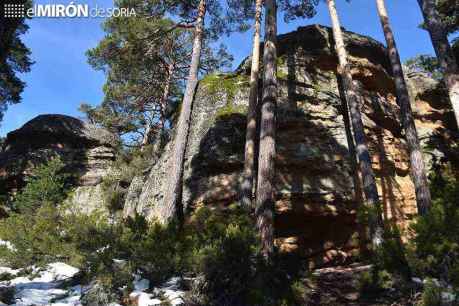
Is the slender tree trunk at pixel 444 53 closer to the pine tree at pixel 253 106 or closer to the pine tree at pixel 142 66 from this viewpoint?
the pine tree at pixel 253 106

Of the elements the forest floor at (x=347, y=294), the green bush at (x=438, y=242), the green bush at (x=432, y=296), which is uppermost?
the green bush at (x=438, y=242)

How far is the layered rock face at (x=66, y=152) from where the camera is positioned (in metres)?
16.9

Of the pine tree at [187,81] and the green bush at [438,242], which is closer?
the green bush at [438,242]

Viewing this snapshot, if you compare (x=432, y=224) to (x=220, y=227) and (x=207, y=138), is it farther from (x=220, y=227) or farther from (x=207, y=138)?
(x=207, y=138)

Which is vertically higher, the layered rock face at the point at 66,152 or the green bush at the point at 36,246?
the layered rock face at the point at 66,152

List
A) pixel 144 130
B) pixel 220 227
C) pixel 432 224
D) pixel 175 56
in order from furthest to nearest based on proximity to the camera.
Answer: pixel 144 130 → pixel 175 56 → pixel 220 227 → pixel 432 224

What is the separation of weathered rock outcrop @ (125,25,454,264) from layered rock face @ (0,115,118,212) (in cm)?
526

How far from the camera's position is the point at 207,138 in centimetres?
1075

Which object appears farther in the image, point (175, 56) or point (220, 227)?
point (175, 56)

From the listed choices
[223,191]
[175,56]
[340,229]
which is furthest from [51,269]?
[175,56]

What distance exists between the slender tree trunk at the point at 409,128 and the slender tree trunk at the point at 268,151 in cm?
372

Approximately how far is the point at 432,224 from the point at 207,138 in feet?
23.1


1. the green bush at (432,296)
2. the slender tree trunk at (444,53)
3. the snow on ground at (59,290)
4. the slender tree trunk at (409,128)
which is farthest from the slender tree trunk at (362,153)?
the snow on ground at (59,290)

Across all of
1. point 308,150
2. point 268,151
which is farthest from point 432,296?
point 308,150
